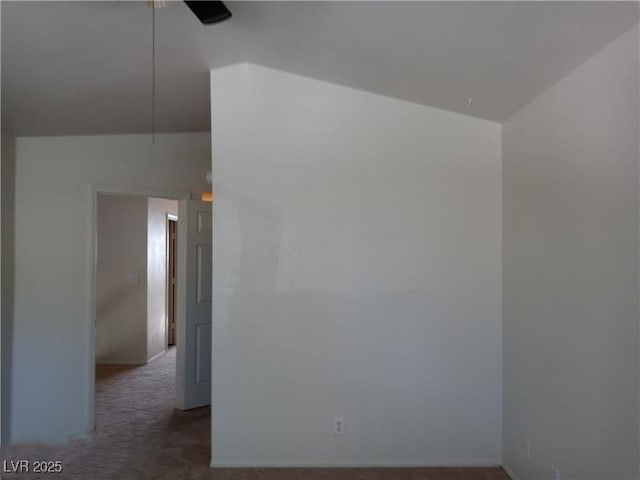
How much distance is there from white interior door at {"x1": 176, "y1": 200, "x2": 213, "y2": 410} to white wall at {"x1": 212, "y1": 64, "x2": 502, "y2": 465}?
1.25 m

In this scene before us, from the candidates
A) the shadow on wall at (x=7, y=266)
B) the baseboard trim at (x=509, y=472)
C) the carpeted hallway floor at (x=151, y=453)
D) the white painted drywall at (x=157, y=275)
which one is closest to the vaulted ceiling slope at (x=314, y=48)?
the shadow on wall at (x=7, y=266)

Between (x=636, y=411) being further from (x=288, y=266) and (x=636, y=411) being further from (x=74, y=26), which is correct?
(x=74, y=26)

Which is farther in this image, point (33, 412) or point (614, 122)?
point (33, 412)

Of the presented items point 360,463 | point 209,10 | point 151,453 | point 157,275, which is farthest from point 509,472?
point 157,275

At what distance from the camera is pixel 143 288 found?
5617 millimetres

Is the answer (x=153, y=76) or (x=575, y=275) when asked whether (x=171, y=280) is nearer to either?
(x=153, y=76)

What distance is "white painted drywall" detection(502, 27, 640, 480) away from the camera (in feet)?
5.50

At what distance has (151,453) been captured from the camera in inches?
119

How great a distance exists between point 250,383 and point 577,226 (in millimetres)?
2147

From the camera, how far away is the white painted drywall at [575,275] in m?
1.68

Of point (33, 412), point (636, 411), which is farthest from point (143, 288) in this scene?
point (636, 411)

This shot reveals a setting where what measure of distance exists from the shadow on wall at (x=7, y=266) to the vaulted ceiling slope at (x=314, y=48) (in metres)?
0.53

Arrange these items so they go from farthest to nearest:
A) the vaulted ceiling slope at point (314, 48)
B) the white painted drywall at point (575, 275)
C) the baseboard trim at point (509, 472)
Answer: the baseboard trim at point (509, 472), the vaulted ceiling slope at point (314, 48), the white painted drywall at point (575, 275)

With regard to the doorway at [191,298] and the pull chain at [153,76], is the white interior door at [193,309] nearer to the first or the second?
the doorway at [191,298]
